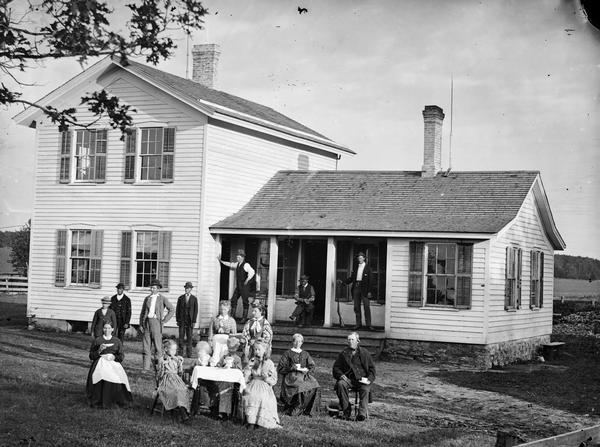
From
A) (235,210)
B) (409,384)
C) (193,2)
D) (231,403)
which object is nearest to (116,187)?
(235,210)

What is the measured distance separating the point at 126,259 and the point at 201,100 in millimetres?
4890

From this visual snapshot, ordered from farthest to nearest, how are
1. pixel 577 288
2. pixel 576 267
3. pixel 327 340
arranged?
pixel 577 288
pixel 576 267
pixel 327 340

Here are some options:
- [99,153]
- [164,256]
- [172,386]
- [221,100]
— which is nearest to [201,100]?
[221,100]

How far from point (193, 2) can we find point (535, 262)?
17933 mm

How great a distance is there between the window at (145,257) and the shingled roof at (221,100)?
3.90 meters

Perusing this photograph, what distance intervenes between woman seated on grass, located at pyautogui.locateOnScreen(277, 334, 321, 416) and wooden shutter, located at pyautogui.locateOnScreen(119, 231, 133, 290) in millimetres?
11770

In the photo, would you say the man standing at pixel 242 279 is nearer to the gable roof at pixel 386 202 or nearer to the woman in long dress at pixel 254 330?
the gable roof at pixel 386 202

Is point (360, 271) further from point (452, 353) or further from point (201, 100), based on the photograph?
point (201, 100)

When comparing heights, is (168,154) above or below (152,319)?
above

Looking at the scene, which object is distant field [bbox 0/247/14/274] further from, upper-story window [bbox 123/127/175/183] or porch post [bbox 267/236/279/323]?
porch post [bbox 267/236/279/323]

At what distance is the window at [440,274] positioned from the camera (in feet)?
75.0

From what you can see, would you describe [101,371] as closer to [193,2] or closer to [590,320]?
[193,2]

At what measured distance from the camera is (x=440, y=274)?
75.7 ft

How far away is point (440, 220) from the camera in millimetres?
23641
